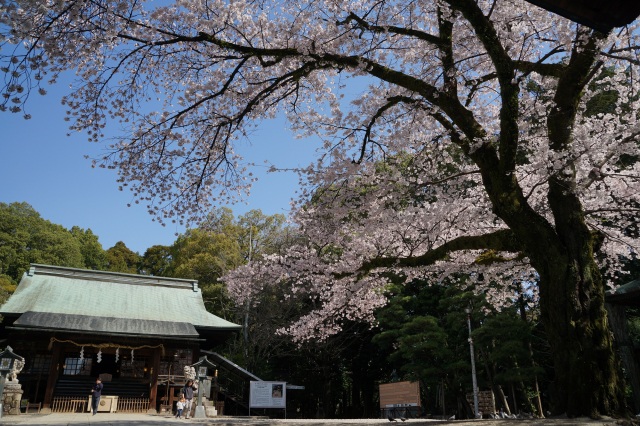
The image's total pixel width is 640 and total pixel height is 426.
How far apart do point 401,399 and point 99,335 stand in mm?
11010

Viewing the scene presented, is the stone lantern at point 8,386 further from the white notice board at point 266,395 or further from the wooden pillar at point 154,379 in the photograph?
the white notice board at point 266,395

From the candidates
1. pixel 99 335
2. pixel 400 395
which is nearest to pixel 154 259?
pixel 99 335

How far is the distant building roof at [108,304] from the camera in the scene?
Result: 1595cm

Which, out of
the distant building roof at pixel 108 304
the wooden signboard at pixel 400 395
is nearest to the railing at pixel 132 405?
the distant building roof at pixel 108 304

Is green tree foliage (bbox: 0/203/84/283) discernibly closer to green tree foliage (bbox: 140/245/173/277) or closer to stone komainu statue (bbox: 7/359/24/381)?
green tree foliage (bbox: 140/245/173/277)

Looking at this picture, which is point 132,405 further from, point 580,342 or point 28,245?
point 28,245

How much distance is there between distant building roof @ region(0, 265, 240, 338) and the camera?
1595 cm

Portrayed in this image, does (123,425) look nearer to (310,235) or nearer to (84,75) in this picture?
(310,235)

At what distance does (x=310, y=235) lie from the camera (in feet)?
29.6

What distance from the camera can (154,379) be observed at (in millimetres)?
16328

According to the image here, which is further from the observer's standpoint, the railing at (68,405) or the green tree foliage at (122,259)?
the green tree foliage at (122,259)

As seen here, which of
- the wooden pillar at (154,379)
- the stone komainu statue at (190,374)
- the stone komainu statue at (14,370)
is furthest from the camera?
the wooden pillar at (154,379)

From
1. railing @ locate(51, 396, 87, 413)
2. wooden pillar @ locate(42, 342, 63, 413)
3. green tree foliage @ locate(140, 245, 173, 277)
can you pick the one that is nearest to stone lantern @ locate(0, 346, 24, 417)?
wooden pillar @ locate(42, 342, 63, 413)

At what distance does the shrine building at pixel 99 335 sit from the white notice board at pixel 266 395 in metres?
2.61
